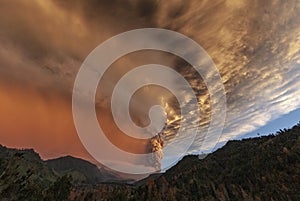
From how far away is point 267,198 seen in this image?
28.8 meters

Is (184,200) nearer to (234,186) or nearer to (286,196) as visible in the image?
(234,186)

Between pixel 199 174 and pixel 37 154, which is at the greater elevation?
pixel 37 154

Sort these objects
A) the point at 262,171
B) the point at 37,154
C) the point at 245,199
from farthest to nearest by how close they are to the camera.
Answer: the point at 37,154 → the point at 262,171 → the point at 245,199

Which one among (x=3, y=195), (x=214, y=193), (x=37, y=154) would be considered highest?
(x=37, y=154)

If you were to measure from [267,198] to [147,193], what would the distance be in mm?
26302

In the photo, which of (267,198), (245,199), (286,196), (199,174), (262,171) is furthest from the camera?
(199,174)

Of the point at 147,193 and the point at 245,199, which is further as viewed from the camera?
the point at 147,193

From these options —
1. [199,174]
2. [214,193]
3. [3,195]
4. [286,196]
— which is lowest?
[286,196]

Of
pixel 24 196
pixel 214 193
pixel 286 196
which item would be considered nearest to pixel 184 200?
pixel 214 193

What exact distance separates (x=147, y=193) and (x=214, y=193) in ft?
48.4

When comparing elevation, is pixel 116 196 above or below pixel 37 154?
below

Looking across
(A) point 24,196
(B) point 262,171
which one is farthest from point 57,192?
(B) point 262,171

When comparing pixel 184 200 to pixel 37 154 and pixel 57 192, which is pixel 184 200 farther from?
pixel 37 154

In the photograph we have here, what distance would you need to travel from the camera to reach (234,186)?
40.0 meters
